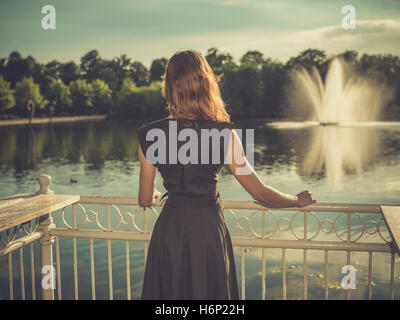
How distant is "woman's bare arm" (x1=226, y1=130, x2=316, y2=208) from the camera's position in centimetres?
207

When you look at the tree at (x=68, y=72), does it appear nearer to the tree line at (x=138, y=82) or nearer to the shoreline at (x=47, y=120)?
the tree line at (x=138, y=82)

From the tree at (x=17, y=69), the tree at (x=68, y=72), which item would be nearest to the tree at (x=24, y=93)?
the tree at (x=17, y=69)

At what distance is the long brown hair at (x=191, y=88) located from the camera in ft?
6.50

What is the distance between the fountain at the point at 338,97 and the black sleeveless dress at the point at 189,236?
51.1 metres

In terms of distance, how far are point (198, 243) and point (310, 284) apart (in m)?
9.99

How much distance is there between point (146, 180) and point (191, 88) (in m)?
0.60

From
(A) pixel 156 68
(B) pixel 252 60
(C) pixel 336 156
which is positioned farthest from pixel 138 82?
(C) pixel 336 156

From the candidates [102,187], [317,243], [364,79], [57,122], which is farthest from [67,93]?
[317,243]

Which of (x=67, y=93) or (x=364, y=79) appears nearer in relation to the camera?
(x=364, y=79)

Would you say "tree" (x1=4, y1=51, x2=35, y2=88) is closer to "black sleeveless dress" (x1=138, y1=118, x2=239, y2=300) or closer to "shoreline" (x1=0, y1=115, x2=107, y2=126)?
"shoreline" (x1=0, y1=115, x2=107, y2=126)

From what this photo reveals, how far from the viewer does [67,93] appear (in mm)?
86438

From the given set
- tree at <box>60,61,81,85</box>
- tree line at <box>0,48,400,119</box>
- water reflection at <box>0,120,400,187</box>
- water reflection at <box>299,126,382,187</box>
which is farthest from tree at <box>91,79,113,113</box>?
water reflection at <box>299,126,382,187</box>

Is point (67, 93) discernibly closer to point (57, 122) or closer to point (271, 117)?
point (57, 122)

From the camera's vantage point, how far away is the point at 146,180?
225 cm
